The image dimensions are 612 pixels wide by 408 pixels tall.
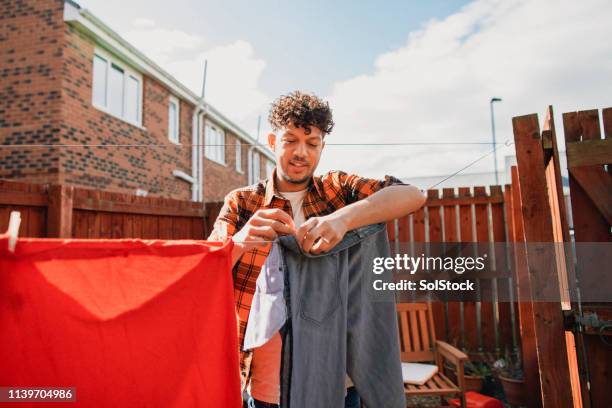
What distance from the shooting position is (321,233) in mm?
1382

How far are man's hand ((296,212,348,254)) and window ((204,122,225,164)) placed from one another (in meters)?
12.6

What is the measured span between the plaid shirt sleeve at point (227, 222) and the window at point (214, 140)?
12.2m

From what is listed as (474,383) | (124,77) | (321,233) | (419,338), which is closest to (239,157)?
(124,77)

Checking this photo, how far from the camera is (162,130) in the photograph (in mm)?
10945

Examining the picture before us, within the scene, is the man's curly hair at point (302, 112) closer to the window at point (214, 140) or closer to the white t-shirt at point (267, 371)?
the white t-shirt at point (267, 371)

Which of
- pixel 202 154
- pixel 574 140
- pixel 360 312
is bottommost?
pixel 360 312

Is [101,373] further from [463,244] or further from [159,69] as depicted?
[159,69]

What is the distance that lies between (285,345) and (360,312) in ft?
1.04

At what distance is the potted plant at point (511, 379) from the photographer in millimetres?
3977

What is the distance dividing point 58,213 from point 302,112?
12.8ft

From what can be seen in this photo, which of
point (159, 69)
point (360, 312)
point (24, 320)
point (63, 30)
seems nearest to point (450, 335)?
point (360, 312)

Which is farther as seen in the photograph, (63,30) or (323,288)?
(63,30)

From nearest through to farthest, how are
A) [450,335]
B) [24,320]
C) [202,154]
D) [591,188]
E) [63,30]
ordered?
[24,320] < [591,188] < [450,335] < [63,30] < [202,154]

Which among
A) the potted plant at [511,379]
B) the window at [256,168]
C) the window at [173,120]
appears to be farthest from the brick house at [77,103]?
the window at [256,168]
